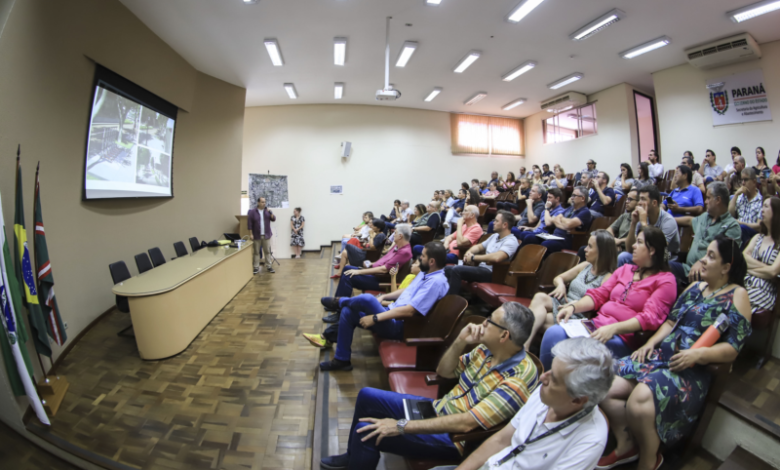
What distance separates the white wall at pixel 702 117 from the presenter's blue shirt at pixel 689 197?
3.40 meters

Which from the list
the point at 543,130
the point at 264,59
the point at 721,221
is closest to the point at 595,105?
the point at 543,130

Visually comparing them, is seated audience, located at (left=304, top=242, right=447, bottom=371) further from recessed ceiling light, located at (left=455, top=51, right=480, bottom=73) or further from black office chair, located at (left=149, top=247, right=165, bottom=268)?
recessed ceiling light, located at (left=455, top=51, right=480, bottom=73)

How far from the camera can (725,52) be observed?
205 inches

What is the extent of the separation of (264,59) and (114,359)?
495cm

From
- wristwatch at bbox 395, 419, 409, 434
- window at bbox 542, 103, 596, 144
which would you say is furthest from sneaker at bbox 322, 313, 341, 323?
window at bbox 542, 103, 596, 144

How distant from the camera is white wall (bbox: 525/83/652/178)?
720cm

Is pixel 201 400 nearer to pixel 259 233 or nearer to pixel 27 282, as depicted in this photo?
pixel 27 282

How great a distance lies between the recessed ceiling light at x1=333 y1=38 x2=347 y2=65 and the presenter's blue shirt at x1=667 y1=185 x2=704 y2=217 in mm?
4909

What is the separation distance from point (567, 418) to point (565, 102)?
8.73 meters

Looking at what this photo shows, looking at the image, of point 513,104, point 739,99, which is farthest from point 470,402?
point 513,104

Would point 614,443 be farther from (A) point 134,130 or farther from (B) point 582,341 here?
(A) point 134,130

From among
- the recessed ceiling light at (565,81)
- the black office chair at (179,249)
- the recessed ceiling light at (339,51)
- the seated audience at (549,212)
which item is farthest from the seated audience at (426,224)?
the recessed ceiling light at (565,81)

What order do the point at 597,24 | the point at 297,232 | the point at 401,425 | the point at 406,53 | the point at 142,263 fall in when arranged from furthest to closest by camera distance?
the point at 297,232 < the point at 406,53 < the point at 597,24 < the point at 142,263 < the point at 401,425

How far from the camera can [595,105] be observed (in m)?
8.00
